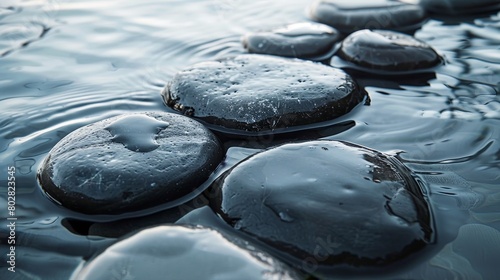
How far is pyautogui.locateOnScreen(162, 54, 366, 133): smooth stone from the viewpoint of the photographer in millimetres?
3674

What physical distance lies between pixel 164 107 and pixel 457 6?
141 inches

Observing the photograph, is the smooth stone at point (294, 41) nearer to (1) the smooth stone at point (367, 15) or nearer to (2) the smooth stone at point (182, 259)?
(1) the smooth stone at point (367, 15)

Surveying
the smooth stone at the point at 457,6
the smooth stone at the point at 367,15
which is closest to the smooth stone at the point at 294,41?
the smooth stone at the point at 367,15

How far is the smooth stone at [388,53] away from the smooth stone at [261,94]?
0.51 meters

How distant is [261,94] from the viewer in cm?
372

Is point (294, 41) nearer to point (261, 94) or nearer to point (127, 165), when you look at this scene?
point (261, 94)

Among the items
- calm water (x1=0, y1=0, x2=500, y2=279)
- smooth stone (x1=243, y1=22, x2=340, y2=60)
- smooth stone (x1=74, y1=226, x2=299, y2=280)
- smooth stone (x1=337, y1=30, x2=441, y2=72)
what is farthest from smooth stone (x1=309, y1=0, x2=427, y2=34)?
smooth stone (x1=74, y1=226, x2=299, y2=280)

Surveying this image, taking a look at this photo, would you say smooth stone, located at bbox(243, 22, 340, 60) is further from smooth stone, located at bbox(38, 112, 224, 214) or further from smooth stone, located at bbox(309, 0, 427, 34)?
smooth stone, located at bbox(38, 112, 224, 214)

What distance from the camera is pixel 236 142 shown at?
363 centimetres

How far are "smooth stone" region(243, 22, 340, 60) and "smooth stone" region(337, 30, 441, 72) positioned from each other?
25cm

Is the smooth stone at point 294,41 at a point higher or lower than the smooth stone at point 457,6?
higher

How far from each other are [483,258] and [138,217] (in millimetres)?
1661

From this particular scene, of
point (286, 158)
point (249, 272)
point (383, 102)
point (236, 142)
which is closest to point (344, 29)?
point (383, 102)

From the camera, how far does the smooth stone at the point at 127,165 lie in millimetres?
2871
